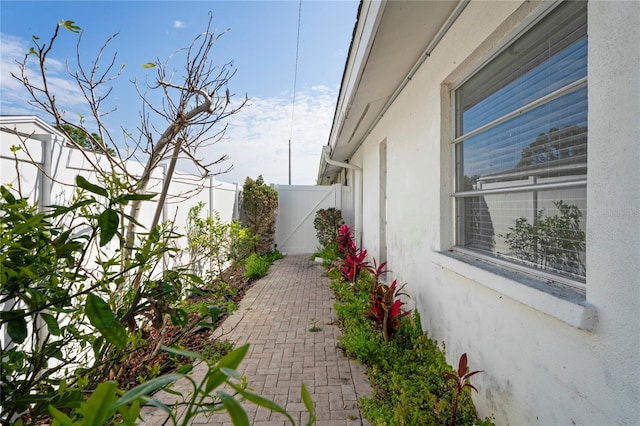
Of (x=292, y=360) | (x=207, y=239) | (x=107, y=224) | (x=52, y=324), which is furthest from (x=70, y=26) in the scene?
(x=207, y=239)

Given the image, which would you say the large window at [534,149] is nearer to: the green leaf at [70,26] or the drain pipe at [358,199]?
the green leaf at [70,26]

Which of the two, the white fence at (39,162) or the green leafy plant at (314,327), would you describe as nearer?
the white fence at (39,162)

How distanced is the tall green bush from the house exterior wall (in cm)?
645

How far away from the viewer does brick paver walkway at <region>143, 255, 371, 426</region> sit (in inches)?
98.6

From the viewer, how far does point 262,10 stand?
4738mm

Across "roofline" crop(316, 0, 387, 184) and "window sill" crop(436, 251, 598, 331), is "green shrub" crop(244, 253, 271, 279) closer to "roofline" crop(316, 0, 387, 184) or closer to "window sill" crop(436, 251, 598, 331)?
"roofline" crop(316, 0, 387, 184)

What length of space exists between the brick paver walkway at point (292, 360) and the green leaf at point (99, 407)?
151 centimetres

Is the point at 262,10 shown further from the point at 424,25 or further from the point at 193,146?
the point at 424,25

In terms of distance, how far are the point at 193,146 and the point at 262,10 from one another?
2.44 metres

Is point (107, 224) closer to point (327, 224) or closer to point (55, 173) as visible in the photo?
point (55, 173)

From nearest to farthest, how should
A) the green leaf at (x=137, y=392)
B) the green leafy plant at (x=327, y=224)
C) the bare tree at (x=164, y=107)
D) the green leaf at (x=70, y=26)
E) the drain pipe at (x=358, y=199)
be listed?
the green leaf at (x=137, y=392)
the green leaf at (x=70, y=26)
the bare tree at (x=164, y=107)
the drain pipe at (x=358, y=199)
the green leafy plant at (x=327, y=224)

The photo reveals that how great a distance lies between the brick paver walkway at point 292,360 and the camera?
250 centimetres

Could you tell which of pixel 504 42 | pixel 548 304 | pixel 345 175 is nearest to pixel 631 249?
pixel 548 304

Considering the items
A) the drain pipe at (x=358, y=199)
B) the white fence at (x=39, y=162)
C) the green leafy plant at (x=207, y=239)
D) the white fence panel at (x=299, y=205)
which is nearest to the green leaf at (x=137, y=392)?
the white fence at (x=39, y=162)
